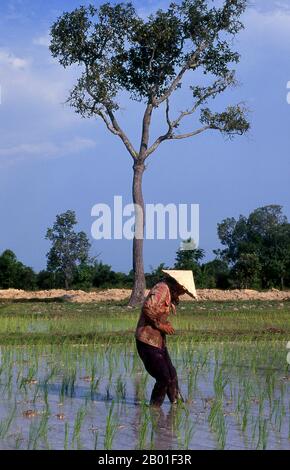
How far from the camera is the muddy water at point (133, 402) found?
702 cm

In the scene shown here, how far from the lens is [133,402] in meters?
8.83

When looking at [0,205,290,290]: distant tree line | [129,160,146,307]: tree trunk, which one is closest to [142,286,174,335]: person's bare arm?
[129,160,146,307]: tree trunk

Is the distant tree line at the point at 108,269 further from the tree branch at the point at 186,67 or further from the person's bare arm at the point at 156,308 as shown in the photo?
the person's bare arm at the point at 156,308

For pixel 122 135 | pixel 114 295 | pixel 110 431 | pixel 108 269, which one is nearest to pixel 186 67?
pixel 122 135

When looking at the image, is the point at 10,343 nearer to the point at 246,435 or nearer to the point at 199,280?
the point at 246,435

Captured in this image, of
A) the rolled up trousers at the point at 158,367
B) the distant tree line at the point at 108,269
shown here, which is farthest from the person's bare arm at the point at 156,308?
the distant tree line at the point at 108,269

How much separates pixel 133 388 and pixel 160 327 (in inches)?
63.7

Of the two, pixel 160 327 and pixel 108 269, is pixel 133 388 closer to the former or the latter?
pixel 160 327

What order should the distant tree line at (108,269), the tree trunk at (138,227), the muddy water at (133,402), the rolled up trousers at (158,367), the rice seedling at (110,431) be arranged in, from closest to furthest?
1. the rice seedling at (110,431)
2. the muddy water at (133,402)
3. the rolled up trousers at (158,367)
4. the tree trunk at (138,227)
5. the distant tree line at (108,269)

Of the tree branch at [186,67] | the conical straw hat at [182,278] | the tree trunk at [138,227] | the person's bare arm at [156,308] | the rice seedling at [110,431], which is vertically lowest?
the rice seedling at [110,431]

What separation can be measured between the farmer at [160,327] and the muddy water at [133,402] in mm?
220

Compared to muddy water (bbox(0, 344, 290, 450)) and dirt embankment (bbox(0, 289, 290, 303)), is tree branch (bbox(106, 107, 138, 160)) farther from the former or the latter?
muddy water (bbox(0, 344, 290, 450))
